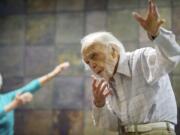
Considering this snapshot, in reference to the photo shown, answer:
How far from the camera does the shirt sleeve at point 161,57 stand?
147cm

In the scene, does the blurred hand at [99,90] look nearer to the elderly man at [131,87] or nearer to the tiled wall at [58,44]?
the elderly man at [131,87]

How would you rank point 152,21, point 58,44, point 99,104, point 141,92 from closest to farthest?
point 152,21 < point 141,92 < point 99,104 < point 58,44

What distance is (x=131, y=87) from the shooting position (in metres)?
Answer: 1.71

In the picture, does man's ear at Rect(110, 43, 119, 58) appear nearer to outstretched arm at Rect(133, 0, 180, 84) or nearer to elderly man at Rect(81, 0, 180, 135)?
elderly man at Rect(81, 0, 180, 135)

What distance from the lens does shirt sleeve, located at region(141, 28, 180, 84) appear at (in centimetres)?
147

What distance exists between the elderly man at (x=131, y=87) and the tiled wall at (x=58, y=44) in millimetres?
1003

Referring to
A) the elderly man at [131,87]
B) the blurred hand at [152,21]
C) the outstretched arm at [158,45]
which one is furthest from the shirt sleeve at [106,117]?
the blurred hand at [152,21]

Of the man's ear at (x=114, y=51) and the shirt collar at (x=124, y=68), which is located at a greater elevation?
the man's ear at (x=114, y=51)

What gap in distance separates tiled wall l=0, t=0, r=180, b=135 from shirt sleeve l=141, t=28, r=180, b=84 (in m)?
1.09

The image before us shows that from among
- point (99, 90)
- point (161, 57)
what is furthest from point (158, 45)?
point (99, 90)

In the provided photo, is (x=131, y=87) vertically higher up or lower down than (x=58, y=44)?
lower down

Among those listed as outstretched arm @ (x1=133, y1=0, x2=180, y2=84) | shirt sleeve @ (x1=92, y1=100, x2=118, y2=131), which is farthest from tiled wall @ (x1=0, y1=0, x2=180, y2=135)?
outstretched arm @ (x1=133, y1=0, x2=180, y2=84)

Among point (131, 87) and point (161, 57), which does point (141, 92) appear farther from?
point (161, 57)

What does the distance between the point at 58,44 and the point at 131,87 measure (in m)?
1.33
